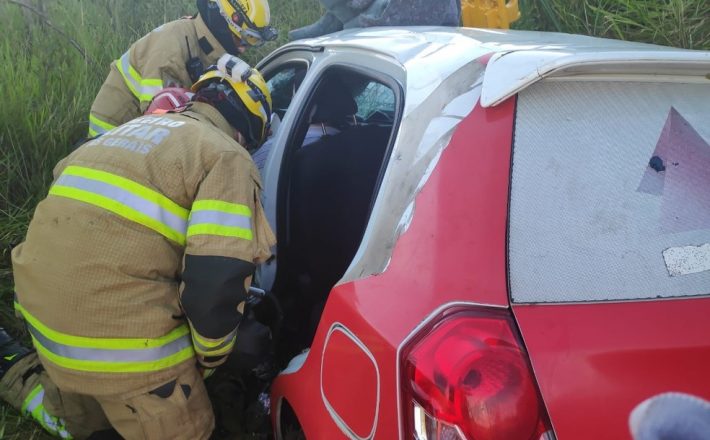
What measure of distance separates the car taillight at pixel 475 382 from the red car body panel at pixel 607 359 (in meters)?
0.03

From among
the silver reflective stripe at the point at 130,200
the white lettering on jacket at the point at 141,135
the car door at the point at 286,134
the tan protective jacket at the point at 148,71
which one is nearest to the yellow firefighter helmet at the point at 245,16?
the tan protective jacket at the point at 148,71

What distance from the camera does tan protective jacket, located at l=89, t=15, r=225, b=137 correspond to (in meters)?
3.94

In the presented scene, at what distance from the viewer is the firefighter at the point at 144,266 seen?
184 cm

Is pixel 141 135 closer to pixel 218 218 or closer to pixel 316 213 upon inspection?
pixel 218 218

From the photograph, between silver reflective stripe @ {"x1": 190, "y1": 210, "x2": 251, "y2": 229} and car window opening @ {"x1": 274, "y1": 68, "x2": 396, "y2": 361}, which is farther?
car window opening @ {"x1": 274, "y1": 68, "x2": 396, "y2": 361}

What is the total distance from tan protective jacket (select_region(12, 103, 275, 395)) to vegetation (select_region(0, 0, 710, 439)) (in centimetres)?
75

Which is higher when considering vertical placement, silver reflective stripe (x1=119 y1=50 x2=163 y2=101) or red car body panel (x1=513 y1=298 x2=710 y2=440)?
red car body panel (x1=513 y1=298 x2=710 y2=440)

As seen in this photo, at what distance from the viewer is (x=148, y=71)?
3943 millimetres

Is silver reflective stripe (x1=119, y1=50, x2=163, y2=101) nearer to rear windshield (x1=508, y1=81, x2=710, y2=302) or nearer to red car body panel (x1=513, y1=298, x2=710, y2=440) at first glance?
rear windshield (x1=508, y1=81, x2=710, y2=302)

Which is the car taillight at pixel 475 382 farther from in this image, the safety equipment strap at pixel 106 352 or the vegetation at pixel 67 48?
the vegetation at pixel 67 48

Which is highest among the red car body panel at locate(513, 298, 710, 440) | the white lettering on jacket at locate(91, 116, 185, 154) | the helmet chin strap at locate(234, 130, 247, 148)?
the red car body panel at locate(513, 298, 710, 440)

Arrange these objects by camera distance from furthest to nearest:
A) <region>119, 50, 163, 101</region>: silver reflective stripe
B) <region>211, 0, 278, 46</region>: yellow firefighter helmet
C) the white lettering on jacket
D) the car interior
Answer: <region>211, 0, 278, 46</region>: yellow firefighter helmet < <region>119, 50, 163, 101</region>: silver reflective stripe < the car interior < the white lettering on jacket

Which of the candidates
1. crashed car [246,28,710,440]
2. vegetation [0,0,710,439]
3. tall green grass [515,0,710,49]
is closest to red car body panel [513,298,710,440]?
crashed car [246,28,710,440]

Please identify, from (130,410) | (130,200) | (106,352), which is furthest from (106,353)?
(130,200)
